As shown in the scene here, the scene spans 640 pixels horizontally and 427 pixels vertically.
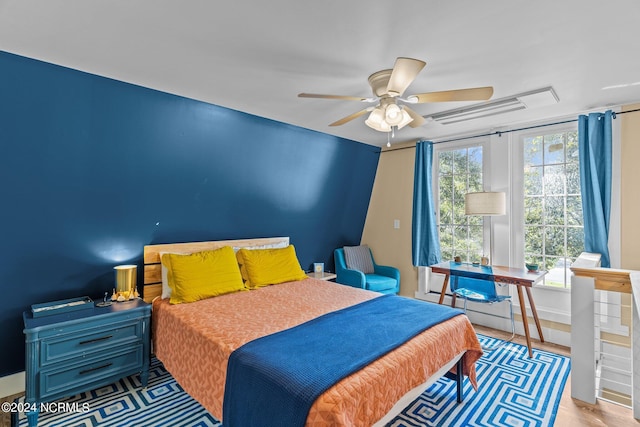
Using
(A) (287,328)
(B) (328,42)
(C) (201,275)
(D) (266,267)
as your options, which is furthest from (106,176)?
(B) (328,42)

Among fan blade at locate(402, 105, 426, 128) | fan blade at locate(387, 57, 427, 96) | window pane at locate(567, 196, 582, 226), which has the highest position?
fan blade at locate(387, 57, 427, 96)

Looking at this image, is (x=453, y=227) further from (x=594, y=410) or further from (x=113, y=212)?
(x=113, y=212)

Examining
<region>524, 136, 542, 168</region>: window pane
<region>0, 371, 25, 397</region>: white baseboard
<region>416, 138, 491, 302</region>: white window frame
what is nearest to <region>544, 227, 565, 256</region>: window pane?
<region>524, 136, 542, 168</region>: window pane

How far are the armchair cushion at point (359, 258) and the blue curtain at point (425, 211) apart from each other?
76cm

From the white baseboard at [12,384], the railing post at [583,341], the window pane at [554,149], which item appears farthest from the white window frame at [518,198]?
the white baseboard at [12,384]

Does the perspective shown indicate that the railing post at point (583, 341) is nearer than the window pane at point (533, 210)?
Yes

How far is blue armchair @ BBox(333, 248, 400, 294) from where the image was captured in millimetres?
4036

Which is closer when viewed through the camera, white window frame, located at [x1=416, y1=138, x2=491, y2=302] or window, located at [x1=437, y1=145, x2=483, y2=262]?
window, located at [x1=437, y1=145, x2=483, y2=262]

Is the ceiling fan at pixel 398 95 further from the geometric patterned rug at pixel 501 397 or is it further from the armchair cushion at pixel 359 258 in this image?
the armchair cushion at pixel 359 258

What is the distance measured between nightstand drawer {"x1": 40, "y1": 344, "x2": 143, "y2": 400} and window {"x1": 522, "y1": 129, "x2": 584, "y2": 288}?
12.9 feet

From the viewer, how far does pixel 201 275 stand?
108 inches

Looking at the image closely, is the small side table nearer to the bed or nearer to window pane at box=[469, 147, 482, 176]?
the bed

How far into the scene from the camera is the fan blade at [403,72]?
1633 millimetres

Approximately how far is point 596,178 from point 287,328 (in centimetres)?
305
